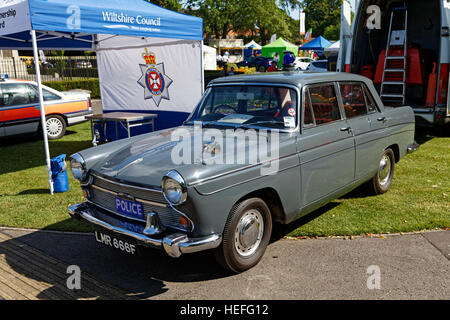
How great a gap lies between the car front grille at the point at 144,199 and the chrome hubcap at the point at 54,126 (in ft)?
25.4

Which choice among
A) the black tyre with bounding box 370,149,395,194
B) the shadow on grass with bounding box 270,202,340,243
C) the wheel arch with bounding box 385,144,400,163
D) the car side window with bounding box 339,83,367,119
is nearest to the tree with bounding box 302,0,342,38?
the wheel arch with bounding box 385,144,400,163

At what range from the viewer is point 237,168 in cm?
355

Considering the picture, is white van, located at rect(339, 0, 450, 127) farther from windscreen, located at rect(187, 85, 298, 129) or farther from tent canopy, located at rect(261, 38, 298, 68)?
tent canopy, located at rect(261, 38, 298, 68)

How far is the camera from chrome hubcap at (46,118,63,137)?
10.9 metres

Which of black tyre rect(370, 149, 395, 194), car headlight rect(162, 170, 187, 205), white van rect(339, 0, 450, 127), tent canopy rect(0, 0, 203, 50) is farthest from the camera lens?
white van rect(339, 0, 450, 127)

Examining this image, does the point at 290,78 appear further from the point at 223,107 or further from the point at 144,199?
the point at 144,199

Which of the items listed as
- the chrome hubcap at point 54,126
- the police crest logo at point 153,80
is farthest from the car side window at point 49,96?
the police crest logo at point 153,80

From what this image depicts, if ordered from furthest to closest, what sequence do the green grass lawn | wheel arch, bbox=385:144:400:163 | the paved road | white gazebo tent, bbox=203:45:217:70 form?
1. white gazebo tent, bbox=203:45:217:70
2. wheel arch, bbox=385:144:400:163
3. the green grass lawn
4. the paved road

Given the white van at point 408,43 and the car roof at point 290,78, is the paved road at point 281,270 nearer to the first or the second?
the car roof at point 290,78

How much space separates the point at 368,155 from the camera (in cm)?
520

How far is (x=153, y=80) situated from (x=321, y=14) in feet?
235

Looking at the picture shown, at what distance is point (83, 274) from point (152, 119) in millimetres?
5809

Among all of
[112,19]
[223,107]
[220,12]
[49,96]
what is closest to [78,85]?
[49,96]

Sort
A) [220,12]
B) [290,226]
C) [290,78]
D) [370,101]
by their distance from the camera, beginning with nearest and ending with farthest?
[290,78] → [290,226] → [370,101] → [220,12]
